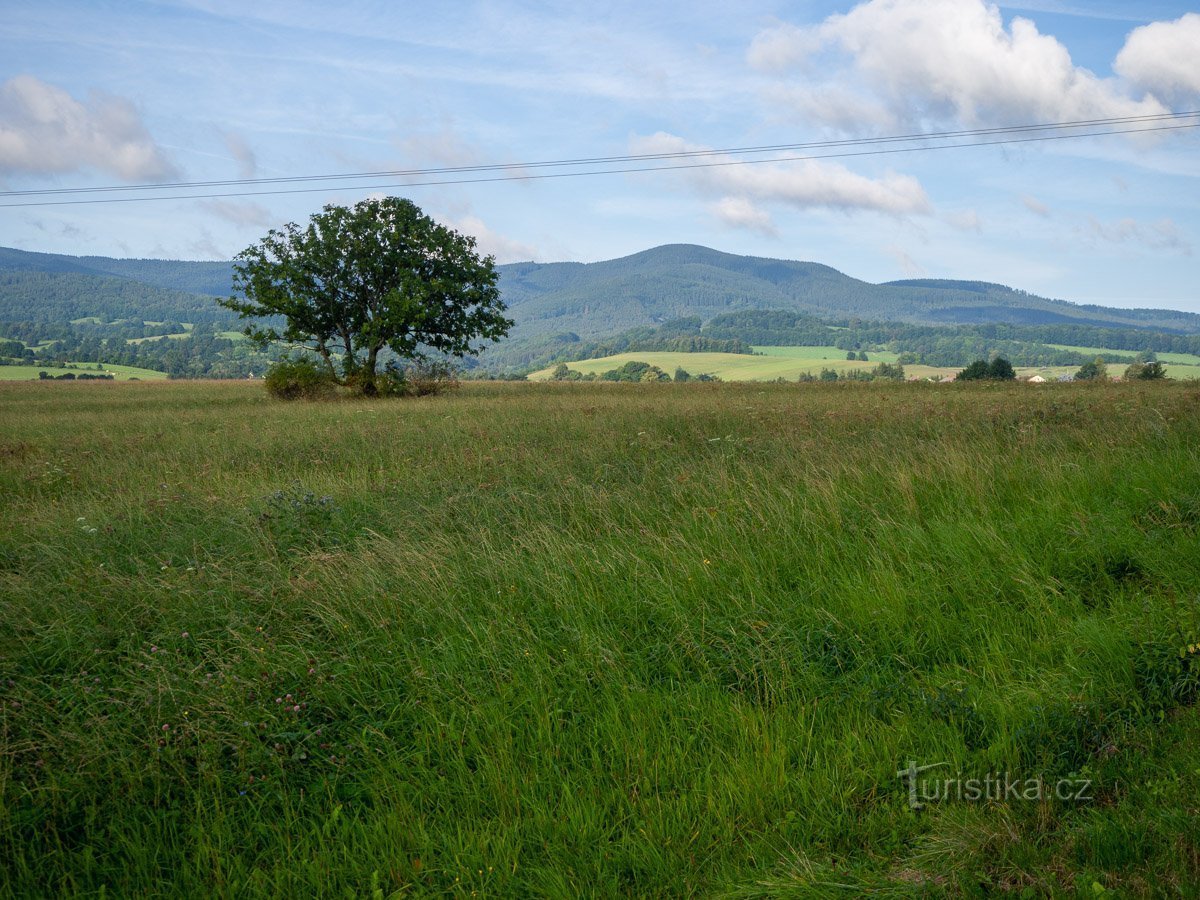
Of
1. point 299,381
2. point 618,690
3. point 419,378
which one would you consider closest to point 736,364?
point 419,378

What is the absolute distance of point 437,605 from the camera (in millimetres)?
5051

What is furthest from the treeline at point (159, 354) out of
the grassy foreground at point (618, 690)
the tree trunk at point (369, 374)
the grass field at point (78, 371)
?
the grassy foreground at point (618, 690)

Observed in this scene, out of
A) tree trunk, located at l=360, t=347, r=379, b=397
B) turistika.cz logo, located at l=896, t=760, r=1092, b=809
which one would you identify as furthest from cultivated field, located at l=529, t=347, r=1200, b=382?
turistika.cz logo, located at l=896, t=760, r=1092, b=809

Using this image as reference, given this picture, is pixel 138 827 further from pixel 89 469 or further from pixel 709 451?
pixel 89 469

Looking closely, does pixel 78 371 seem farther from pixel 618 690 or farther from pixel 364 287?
pixel 618 690

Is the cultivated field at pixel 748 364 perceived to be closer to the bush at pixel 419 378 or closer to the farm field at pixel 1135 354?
the farm field at pixel 1135 354

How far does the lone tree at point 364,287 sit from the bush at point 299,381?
1.75ft

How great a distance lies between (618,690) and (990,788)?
1.80 meters

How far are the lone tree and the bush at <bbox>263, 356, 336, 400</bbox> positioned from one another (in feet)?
1.75

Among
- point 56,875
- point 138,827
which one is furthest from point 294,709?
point 56,875

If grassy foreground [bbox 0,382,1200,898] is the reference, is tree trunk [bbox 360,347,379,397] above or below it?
above

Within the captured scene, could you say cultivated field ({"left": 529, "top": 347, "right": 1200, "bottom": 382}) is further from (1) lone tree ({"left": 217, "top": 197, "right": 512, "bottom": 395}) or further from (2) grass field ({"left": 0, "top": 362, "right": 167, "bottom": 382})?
(1) lone tree ({"left": 217, "top": 197, "right": 512, "bottom": 395})

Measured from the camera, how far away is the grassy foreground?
2.97 m

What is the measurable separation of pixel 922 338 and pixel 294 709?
201487 mm
